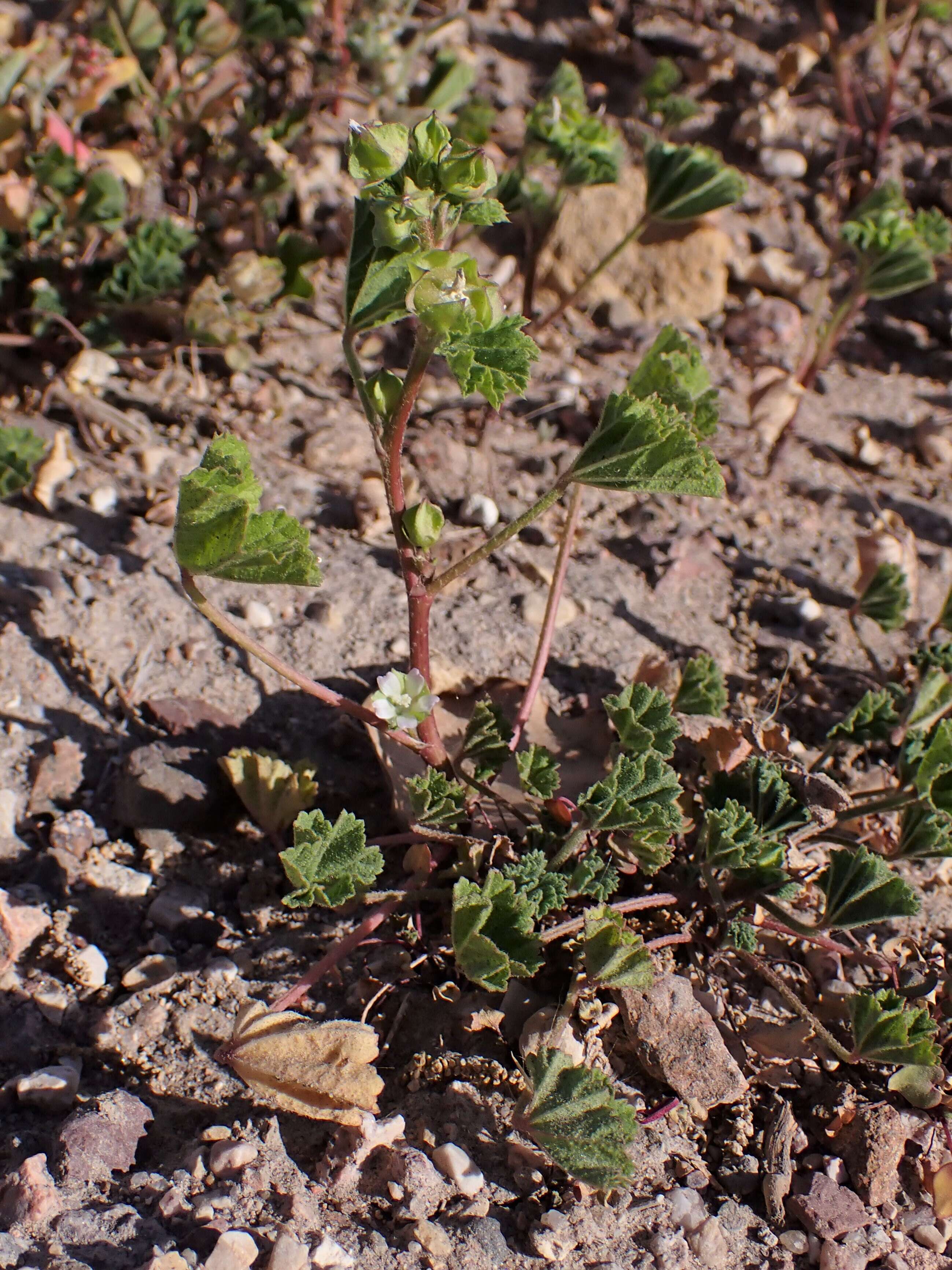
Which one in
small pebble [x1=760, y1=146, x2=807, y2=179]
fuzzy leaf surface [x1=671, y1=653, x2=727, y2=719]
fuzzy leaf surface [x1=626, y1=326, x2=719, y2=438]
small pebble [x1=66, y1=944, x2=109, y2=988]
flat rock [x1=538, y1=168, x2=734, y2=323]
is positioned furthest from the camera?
small pebble [x1=760, y1=146, x2=807, y2=179]

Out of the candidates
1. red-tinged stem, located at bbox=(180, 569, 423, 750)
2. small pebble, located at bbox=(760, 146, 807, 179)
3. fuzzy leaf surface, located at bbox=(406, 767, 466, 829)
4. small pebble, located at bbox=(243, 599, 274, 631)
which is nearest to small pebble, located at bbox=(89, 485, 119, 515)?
small pebble, located at bbox=(243, 599, 274, 631)

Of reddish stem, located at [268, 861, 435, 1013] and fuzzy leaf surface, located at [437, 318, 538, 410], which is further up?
fuzzy leaf surface, located at [437, 318, 538, 410]

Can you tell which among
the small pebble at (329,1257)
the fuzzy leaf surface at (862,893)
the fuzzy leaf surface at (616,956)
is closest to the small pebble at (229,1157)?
the small pebble at (329,1257)

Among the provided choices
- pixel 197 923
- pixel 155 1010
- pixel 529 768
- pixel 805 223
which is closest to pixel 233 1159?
pixel 155 1010

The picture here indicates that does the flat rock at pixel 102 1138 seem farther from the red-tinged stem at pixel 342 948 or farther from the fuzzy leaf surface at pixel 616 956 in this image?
the fuzzy leaf surface at pixel 616 956

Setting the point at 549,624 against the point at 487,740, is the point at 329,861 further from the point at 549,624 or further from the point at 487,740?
the point at 549,624

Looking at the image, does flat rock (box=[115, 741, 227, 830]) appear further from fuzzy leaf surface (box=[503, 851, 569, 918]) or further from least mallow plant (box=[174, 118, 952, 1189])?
fuzzy leaf surface (box=[503, 851, 569, 918])

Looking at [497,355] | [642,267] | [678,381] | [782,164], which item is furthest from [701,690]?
[782,164]
